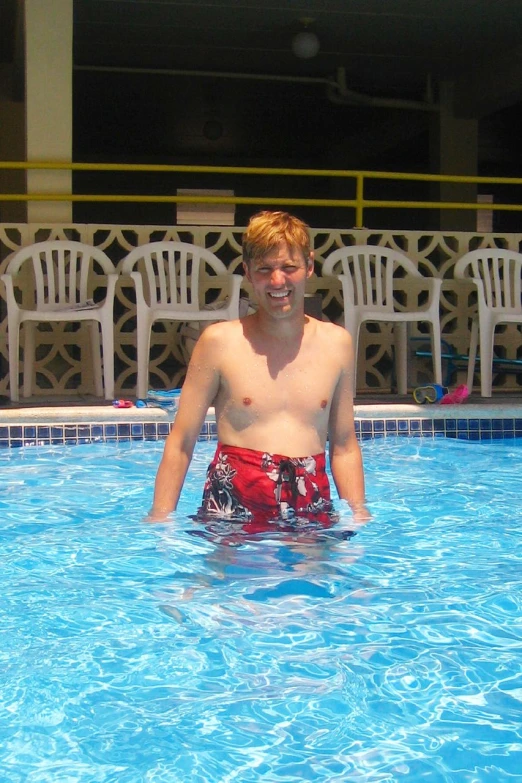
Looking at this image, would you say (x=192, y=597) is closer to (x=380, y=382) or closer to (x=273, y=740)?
(x=273, y=740)

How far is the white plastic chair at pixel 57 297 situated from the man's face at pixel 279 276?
3.41m

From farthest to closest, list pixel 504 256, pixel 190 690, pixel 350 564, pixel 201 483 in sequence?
1. pixel 504 256
2. pixel 201 483
3. pixel 350 564
4. pixel 190 690

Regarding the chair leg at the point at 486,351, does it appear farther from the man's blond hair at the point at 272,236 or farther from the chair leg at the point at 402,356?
the man's blond hair at the point at 272,236

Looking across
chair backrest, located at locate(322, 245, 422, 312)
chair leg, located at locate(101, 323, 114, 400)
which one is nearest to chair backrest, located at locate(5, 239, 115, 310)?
chair leg, located at locate(101, 323, 114, 400)

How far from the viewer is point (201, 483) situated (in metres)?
4.80

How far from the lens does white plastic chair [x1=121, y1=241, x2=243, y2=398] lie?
6.29 meters

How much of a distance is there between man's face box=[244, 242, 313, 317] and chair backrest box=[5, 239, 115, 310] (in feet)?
12.3

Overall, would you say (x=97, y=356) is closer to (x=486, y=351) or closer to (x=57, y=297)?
(x=57, y=297)

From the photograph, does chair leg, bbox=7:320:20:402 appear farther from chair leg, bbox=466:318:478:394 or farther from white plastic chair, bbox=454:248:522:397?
chair leg, bbox=466:318:478:394

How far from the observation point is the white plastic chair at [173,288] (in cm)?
629

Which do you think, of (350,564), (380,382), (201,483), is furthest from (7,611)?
(380,382)

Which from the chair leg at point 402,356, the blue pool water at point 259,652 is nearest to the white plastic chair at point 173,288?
the chair leg at point 402,356

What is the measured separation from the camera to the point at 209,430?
586cm

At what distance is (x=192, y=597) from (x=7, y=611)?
1.61 feet
